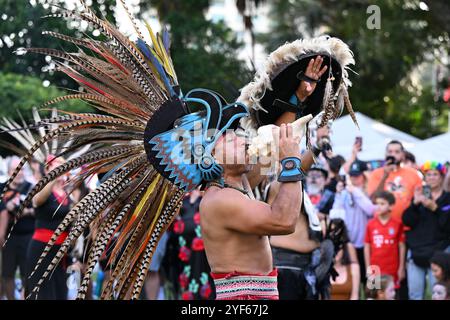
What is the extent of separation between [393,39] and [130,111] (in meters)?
15.2

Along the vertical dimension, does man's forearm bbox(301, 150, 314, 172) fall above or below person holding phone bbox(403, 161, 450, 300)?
above

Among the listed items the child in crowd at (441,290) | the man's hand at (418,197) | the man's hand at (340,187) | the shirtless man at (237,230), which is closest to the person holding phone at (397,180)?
the man's hand at (418,197)

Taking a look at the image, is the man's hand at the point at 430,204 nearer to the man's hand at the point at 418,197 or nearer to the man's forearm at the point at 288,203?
the man's hand at the point at 418,197

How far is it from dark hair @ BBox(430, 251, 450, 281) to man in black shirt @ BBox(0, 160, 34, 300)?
15.3ft

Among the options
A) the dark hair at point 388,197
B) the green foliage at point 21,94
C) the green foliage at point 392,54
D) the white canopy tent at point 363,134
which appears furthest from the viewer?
the green foliage at point 392,54

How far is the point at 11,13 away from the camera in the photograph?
1101 centimetres

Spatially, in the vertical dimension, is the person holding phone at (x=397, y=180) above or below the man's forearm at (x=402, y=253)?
above

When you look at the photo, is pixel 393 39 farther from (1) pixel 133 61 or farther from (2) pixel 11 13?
(1) pixel 133 61

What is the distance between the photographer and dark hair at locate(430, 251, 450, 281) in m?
8.46

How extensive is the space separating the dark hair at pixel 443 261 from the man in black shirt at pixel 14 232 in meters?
4.67

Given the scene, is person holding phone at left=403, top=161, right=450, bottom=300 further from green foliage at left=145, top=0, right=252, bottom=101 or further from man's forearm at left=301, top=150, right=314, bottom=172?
green foliage at left=145, top=0, right=252, bottom=101

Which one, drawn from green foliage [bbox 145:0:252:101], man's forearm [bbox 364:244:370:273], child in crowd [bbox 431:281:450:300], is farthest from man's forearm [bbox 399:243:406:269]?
green foliage [bbox 145:0:252:101]

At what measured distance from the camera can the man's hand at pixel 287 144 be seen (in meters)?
4.56
